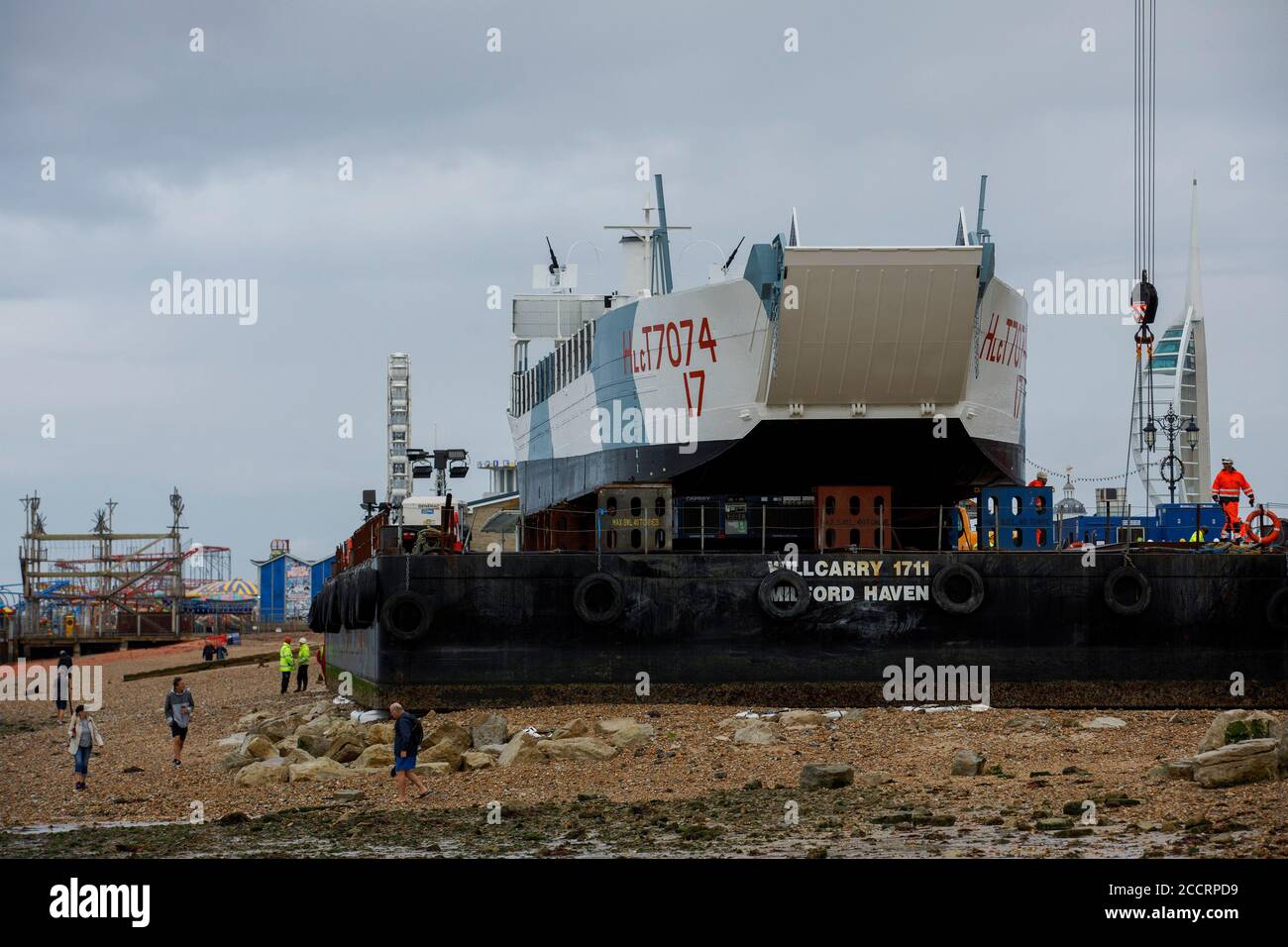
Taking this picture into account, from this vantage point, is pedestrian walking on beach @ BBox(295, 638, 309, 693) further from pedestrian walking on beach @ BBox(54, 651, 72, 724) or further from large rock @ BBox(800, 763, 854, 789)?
large rock @ BBox(800, 763, 854, 789)

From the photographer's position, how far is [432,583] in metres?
27.8

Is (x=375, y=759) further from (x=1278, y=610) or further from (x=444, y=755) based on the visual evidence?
(x=1278, y=610)

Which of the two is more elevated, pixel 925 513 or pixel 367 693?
pixel 925 513

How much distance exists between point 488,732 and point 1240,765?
1122 cm

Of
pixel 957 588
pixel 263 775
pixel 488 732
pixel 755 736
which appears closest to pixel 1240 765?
pixel 755 736

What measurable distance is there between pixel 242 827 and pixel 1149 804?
10108 millimetres

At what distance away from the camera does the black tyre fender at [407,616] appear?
2759 cm

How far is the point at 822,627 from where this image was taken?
2798 centimetres

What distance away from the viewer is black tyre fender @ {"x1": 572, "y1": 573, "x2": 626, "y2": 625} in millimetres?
27594

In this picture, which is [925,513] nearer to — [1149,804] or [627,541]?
[627,541]

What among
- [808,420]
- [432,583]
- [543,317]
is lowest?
[432,583]

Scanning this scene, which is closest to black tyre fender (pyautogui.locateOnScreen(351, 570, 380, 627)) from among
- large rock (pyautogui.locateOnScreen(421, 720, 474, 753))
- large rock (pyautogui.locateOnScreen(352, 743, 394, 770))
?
large rock (pyautogui.locateOnScreen(421, 720, 474, 753))
